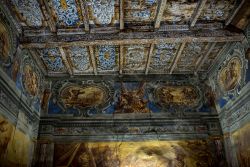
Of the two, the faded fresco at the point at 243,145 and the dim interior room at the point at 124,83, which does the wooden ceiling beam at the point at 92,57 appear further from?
the faded fresco at the point at 243,145

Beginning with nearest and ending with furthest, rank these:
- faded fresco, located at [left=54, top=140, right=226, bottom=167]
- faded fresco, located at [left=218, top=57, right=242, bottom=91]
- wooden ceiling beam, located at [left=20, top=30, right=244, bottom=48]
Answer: wooden ceiling beam, located at [left=20, top=30, right=244, bottom=48] < faded fresco, located at [left=218, top=57, right=242, bottom=91] < faded fresco, located at [left=54, top=140, right=226, bottom=167]

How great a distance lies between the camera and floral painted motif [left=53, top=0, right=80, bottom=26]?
649 cm

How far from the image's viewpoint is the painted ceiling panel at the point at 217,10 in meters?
6.61

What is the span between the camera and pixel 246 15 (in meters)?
6.81

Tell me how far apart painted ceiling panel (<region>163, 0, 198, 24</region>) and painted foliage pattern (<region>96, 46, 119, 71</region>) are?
87.3 inches

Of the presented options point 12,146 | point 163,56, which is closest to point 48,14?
point 12,146

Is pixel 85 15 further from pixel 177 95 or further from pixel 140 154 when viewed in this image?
pixel 140 154

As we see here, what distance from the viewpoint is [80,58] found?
8953mm

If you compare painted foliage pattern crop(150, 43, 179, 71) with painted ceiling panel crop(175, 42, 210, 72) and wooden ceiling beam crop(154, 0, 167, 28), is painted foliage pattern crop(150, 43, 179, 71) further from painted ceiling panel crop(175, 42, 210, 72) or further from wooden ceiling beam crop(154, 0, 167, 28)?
wooden ceiling beam crop(154, 0, 167, 28)

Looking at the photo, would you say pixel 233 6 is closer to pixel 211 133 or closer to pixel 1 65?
pixel 211 133

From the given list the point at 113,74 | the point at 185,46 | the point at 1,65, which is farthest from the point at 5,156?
the point at 185,46

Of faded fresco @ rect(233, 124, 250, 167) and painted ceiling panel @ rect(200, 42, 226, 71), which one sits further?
painted ceiling panel @ rect(200, 42, 226, 71)

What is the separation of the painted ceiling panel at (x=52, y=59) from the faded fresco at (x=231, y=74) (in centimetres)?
584

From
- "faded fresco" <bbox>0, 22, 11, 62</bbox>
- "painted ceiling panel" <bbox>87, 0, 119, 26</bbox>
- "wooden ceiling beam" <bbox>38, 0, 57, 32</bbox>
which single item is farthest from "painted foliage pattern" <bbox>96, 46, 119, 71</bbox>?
"faded fresco" <bbox>0, 22, 11, 62</bbox>
